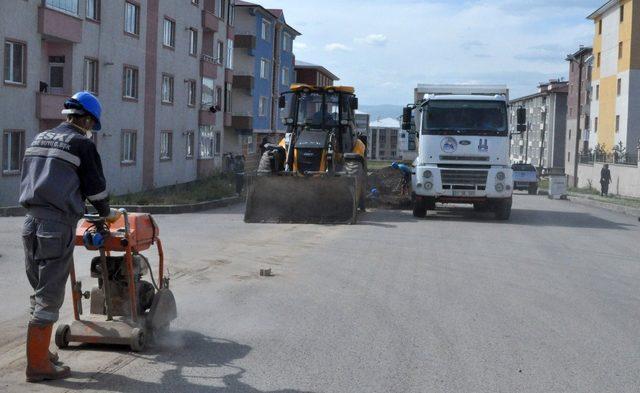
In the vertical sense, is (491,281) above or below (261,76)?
below

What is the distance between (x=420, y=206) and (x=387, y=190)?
6.29 m

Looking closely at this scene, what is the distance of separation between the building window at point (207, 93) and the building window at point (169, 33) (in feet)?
17.0

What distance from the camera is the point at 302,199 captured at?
1958 cm

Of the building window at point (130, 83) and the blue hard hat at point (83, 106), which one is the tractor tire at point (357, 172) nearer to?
the blue hard hat at point (83, 106)

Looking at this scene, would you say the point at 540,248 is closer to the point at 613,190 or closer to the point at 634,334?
the point at 634,334

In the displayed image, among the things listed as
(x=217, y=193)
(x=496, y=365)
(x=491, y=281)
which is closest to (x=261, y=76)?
(x=217, y=193)

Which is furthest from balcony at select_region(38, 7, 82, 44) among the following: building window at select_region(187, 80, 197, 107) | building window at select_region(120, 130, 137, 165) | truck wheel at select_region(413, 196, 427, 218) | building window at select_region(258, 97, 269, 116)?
building window at select_region(258, 97, 269, 116)

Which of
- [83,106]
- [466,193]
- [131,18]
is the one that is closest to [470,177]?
[466,193]

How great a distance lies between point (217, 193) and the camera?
28766mm

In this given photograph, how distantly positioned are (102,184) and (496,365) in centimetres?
342

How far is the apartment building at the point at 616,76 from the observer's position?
55.3 metres

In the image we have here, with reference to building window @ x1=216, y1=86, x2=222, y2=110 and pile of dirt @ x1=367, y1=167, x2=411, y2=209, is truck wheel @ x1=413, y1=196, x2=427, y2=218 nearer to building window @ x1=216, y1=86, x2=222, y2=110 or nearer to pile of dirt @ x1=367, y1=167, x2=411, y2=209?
pile of dirt @ x1=367, y1=167, x2=411, y2=209

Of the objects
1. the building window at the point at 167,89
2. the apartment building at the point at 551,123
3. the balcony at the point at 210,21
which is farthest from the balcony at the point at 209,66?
the apartment building at the point at 551,123

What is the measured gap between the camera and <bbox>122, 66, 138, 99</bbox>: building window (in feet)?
112
